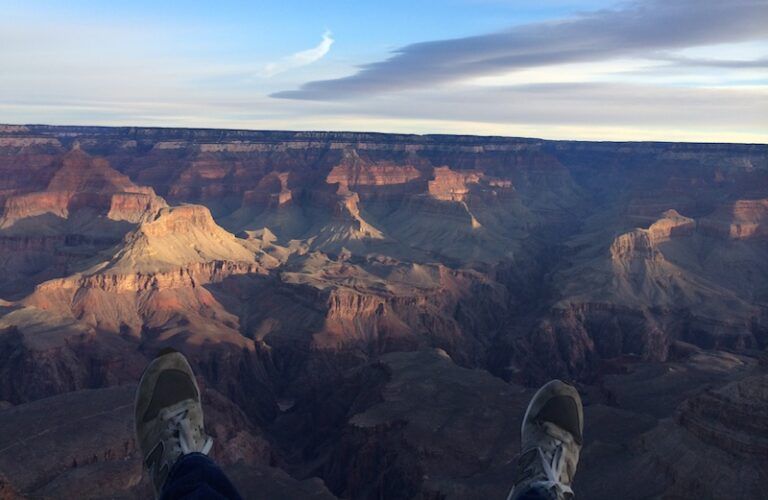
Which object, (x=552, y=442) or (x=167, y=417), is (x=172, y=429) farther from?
(x=552, y=442)

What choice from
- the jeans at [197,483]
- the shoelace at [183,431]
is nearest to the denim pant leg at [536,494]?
the jeans at [197,483]

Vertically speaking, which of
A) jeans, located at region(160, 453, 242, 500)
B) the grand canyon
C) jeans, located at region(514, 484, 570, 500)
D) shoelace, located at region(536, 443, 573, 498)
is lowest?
the grand canyon

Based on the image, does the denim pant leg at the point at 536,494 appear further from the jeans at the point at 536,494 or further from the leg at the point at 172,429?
the leg at the point at 172,429

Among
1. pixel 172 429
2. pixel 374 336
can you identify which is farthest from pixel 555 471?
pixel 374 336

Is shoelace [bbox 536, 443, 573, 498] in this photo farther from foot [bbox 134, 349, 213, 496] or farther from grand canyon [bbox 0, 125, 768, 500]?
grand canyon [bbox 0, 125, 768, 500]

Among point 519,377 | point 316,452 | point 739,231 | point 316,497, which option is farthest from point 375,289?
point 739,231

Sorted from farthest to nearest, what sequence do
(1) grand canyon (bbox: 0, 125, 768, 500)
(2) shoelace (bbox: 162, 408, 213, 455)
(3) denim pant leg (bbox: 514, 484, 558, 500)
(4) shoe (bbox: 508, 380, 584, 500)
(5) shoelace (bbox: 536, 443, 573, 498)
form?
(1) grand canyon (bbox: 0, 125, 768, 500)
(2) shoelace (bbox: 162, 408, 213, 455)
(4) shoe (bbox: 508, 380, 584, 500)
(5) shoelace (bbox: 536, 443, 573, 498)
(3) denim pant leg (bbox: 514, 484, 558, 500)

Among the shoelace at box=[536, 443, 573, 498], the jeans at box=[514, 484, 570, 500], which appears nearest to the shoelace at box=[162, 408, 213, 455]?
the jeans at box=[514, 484, 570, 500]
